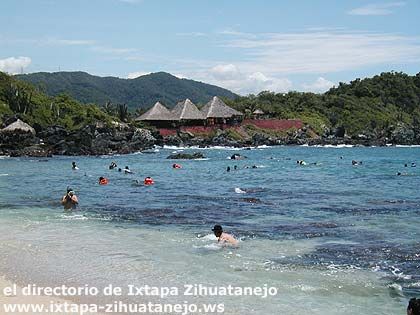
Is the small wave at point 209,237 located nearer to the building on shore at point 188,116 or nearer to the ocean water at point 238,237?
the ocean water at point 238,237

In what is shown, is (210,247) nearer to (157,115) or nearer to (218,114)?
(157,115)

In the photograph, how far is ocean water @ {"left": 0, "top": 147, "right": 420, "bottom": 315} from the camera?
34.3ft

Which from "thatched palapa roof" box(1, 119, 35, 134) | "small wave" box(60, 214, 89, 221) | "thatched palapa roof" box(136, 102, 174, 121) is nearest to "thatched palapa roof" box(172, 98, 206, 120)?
"thatched palapa roof" box(136, 102, 174, 121)

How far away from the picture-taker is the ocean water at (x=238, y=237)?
Answer: 1047 cm

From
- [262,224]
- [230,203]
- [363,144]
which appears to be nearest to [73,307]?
[262,224]

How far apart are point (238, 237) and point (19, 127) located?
52090 mm

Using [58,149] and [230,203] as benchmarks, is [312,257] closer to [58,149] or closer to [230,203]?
[230,203]

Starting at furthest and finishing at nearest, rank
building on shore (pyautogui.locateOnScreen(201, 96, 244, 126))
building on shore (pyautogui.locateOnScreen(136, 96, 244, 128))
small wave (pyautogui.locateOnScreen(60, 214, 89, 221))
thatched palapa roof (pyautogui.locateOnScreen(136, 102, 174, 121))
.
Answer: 1. building on shore (pyautogui.locateOnScreen(201, 96, 244, 126))
2. thatched palapa roof (pyautogui.locateOnScreen(136, 102, 174, 121))
3. building on shore (pyautogui.locateOnScreen(136, 96, 244, 128))
4. small wave (pyautogui.locateOnScreen(60, 214, 89, 221))

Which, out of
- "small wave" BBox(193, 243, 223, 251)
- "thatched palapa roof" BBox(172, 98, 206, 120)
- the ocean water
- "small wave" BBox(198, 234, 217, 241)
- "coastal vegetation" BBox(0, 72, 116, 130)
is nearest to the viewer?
the ocean water

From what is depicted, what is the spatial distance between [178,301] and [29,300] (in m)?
2.49

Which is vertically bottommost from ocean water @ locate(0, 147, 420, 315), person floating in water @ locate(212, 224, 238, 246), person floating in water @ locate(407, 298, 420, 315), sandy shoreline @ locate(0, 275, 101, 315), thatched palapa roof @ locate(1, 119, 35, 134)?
ocean water @ locate(0, 147, 420, 315)

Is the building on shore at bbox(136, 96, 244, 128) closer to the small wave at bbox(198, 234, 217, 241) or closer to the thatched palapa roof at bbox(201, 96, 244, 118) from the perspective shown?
the thatched palapa roof at bbox(201, 96, 244, 118)

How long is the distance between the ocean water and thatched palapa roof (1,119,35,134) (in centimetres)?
3414

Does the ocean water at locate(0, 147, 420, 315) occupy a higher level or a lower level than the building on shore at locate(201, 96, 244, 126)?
lower
